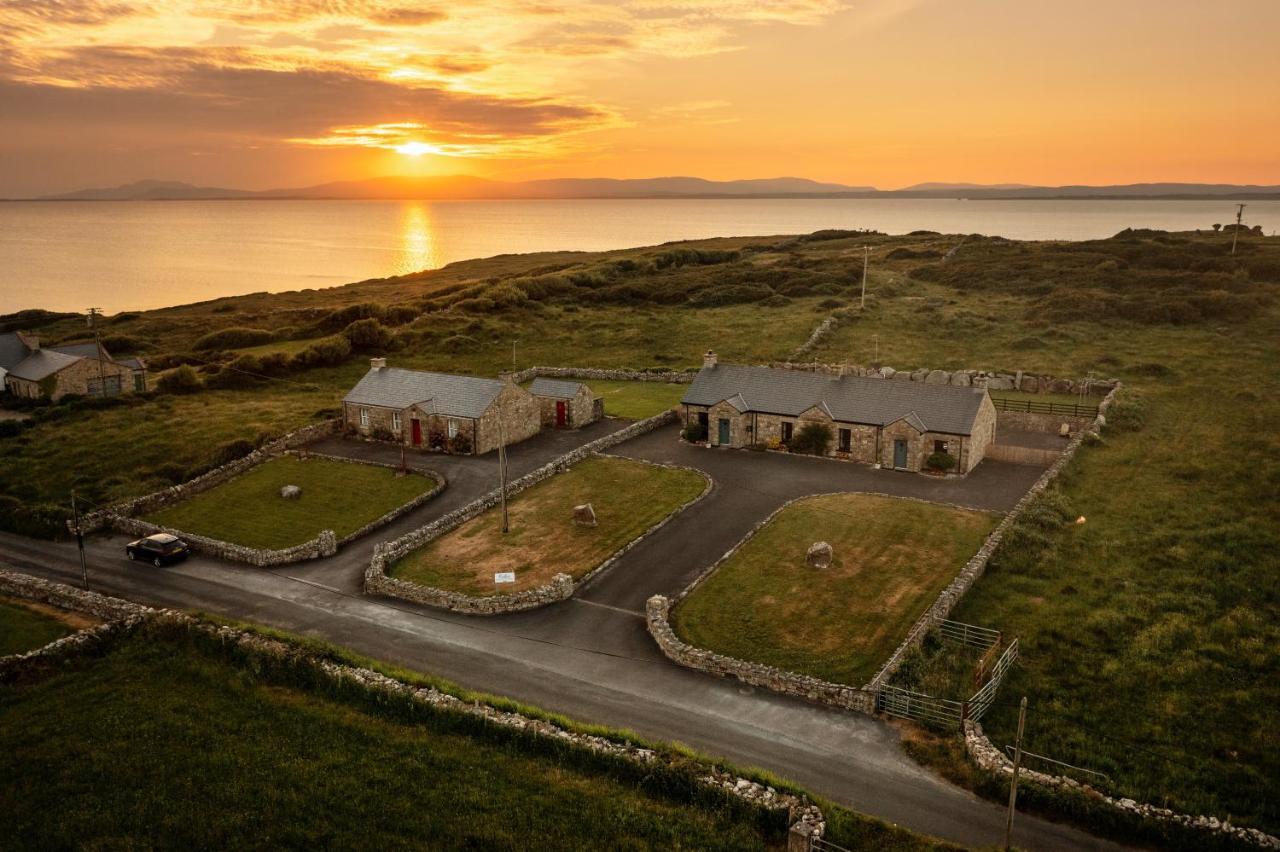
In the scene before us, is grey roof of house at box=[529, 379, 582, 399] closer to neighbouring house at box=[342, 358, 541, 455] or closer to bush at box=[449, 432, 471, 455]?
neighbouring house at box=[342, 358, 541, 455]

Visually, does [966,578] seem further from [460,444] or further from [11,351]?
[11,351]

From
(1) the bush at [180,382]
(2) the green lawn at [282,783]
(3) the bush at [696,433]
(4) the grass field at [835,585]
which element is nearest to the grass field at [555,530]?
(3) the bush at [696,433]

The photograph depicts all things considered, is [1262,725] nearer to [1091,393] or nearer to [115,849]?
[115,849]

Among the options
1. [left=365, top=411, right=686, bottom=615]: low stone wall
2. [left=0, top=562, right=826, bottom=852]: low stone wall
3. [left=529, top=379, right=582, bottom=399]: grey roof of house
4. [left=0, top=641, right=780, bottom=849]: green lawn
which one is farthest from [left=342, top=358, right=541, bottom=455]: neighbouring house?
[left=0, top=641, right=780, bottom=849]: green lawn

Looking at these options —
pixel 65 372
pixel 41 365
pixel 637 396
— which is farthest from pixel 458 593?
pixel 41 365

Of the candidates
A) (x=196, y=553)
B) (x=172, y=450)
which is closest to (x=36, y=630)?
(x=196, y=553)

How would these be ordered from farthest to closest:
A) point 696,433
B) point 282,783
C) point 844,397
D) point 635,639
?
1. point 696,433
2. point 844,397
3. point 635,639
4. point 282,783
